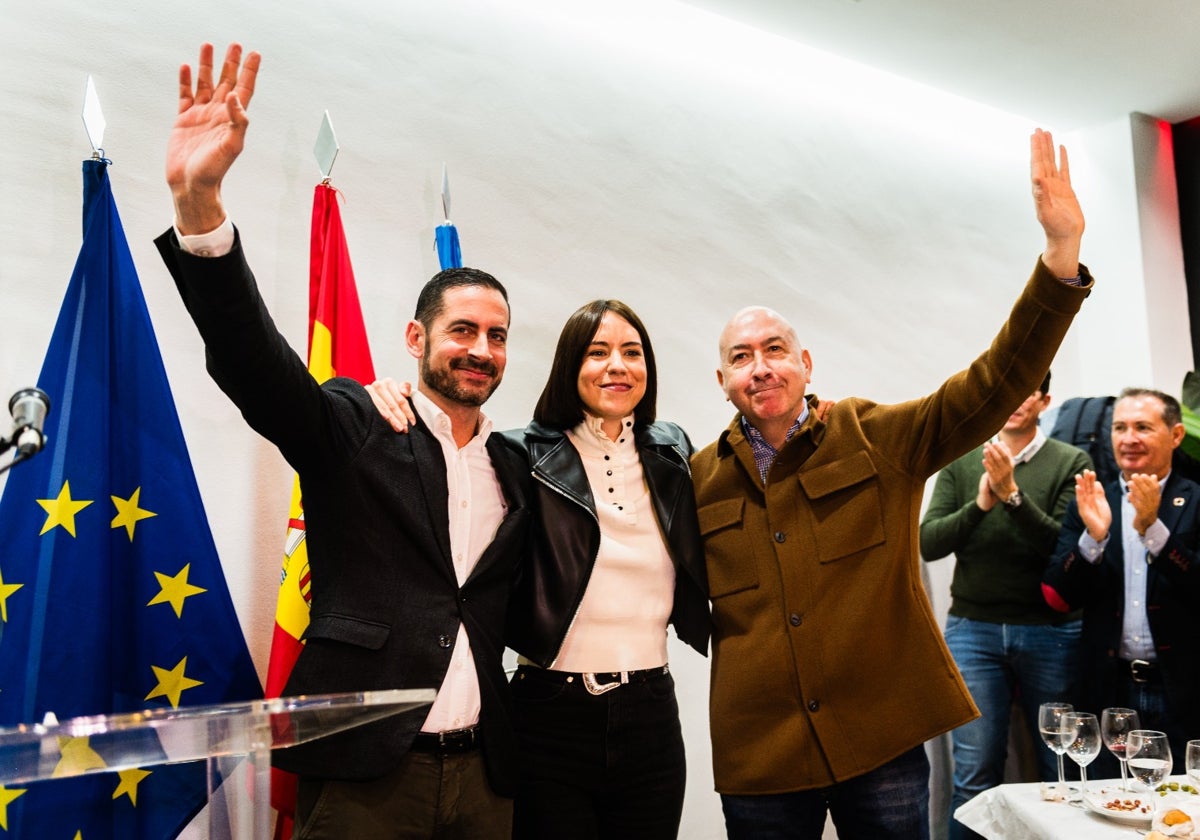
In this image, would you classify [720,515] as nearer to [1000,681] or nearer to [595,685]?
[595,685]

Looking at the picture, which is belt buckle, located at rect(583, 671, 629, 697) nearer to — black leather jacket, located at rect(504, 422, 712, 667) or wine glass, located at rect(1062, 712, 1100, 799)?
black leather jacket, located at rect(504, 422, 712, 667)

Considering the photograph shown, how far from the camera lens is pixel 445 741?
1999mm

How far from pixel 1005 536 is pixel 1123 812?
198 centimetres

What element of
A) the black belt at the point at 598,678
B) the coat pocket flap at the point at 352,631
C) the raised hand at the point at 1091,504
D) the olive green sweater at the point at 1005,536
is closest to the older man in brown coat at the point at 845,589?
the black belt at the point at 598,678

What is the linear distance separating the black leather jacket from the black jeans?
112 millimetres

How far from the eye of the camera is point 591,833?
2.21 metres

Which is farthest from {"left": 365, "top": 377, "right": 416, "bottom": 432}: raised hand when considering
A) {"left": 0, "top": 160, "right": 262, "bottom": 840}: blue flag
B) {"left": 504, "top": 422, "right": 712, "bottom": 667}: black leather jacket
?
{"left": 0, "top": 160, "right": 262, "bottom": 840}: blue flag

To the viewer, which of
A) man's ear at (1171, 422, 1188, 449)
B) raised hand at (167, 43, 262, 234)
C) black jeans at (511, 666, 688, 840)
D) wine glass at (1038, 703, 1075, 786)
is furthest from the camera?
man's ear at (1171, 422, 1188, 449)

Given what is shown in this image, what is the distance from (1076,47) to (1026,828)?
12.1ft

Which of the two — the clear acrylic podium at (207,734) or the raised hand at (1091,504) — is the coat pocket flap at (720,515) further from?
the raised hand at (1091,504)

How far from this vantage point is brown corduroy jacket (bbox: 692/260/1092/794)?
7.39ft

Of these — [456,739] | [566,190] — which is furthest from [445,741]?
[566,190]

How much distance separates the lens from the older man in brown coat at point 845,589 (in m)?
2.21

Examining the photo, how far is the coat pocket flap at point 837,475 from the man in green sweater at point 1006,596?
161cm
